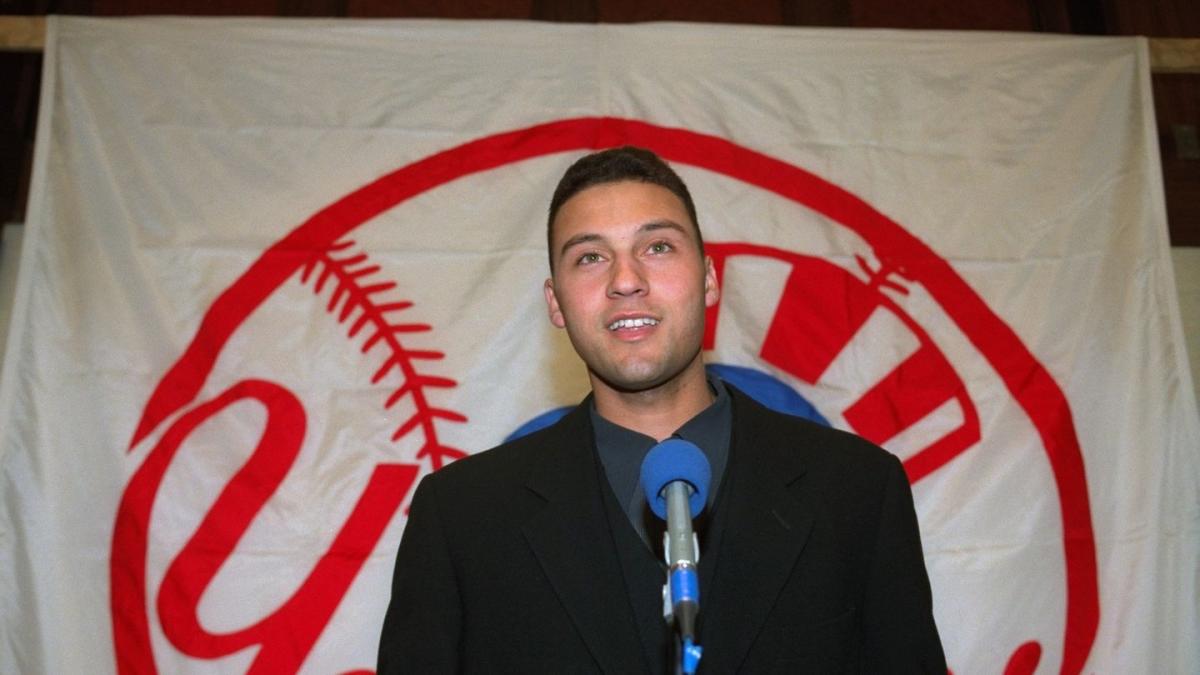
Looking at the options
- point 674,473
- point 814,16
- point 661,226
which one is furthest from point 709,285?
point 814,16

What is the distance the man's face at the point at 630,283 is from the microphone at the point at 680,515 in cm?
50

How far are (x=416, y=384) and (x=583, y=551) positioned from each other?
1156 mm

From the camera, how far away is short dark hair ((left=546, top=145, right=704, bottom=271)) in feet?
5.63

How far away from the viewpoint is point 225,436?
7.99ft

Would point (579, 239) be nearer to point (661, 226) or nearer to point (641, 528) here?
point (661, 226)

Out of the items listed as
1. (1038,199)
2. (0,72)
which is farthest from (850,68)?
(0,72)

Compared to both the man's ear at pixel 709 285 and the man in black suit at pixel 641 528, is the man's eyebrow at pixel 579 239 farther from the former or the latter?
the man's ear at pixel 709 285

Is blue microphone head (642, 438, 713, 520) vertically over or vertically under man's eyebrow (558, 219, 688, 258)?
under

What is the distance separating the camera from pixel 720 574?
1.37 meters

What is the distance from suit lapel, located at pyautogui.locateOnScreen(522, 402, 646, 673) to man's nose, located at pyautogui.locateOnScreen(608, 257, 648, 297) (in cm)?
26

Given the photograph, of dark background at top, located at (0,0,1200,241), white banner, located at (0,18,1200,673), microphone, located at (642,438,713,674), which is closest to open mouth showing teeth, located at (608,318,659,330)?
microphone, located at (642,438,713,674)

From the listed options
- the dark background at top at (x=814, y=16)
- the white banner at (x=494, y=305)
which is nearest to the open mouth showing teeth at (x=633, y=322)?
the white banner at (x=494, y=305)

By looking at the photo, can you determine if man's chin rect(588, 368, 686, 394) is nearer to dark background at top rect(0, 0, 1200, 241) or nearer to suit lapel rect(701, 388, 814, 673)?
suit lapel rect(701, 388, 814, 673)

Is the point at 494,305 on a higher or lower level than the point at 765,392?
higher
